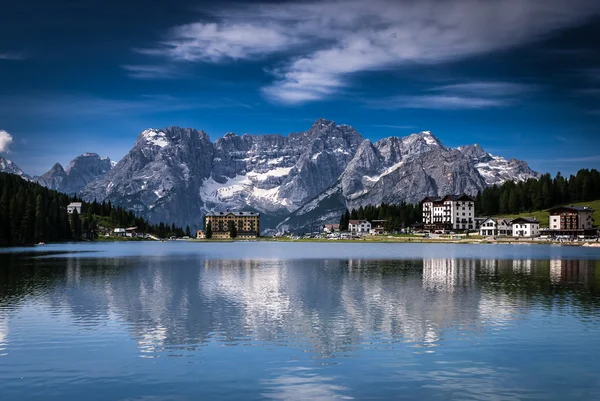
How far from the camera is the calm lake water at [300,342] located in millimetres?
27578

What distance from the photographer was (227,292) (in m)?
64.8

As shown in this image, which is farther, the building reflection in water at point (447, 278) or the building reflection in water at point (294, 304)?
the building reflection in water at point (447, 278)

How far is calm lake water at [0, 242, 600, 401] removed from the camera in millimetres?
27578

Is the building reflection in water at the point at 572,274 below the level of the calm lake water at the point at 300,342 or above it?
above

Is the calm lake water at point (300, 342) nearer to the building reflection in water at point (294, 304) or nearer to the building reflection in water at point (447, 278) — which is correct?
the building reflection in water at point (294, 304)

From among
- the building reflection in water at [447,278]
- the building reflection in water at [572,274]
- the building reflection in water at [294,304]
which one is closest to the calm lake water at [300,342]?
the building reflection in water at [294,304]

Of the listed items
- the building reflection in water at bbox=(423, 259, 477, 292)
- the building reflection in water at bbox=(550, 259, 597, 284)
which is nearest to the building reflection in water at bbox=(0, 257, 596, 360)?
the building reflection in water at bbox=(423, 259, 477, 292)

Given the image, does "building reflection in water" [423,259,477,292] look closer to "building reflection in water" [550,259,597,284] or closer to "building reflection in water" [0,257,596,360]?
"building reflection in water" [0,257,596,360]

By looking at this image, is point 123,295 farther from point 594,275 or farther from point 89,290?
point 594,275

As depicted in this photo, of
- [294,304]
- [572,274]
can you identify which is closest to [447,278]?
[572,274]

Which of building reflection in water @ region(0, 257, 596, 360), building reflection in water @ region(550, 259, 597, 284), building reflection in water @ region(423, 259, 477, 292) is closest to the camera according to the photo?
building reflection in water @ region(0, 257, 596, 360)

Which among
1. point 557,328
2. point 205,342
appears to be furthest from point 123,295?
point 557,328

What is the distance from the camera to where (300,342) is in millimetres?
37531

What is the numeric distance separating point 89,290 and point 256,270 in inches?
1454
